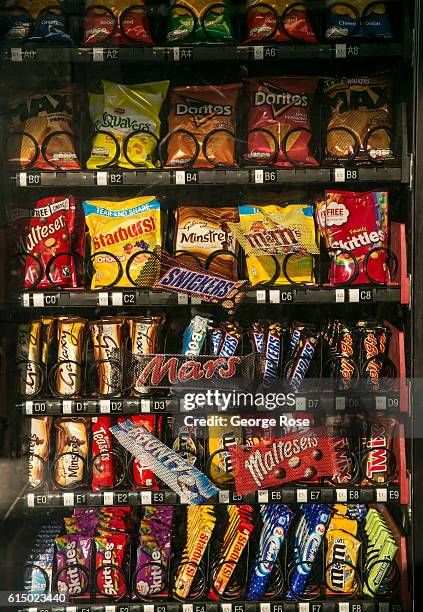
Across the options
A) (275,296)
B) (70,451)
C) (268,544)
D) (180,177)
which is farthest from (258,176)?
(268,544)

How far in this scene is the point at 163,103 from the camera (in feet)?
6.84

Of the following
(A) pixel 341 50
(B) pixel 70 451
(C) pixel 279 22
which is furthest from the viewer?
(B) pixel 70 451

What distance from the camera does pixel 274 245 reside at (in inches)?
78.9

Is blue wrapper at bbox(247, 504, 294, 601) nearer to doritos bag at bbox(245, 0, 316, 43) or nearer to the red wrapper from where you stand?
the red wrapper

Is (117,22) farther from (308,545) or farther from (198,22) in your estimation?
(308,545)

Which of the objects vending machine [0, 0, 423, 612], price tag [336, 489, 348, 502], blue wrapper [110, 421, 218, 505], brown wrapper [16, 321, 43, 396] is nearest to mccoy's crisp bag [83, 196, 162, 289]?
vending machine [0, 0, 423, 612]

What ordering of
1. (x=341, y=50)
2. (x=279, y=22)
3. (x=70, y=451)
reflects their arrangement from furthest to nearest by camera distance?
(x=70, y=451) → (x=279, y=22) → (x=341, y=50)

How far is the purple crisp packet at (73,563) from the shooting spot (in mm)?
2008

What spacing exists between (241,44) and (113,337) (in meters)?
0.91

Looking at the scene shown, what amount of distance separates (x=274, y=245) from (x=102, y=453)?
2.63 feet

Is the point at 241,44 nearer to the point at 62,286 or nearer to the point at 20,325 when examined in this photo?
the point at 62,286

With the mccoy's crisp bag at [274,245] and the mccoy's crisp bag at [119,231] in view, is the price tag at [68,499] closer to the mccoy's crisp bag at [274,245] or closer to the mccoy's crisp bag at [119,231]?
the mccoy's crisp bag at [119,231]

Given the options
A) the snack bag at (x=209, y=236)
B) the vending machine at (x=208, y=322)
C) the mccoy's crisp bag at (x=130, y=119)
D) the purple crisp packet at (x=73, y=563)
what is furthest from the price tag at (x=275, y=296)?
the purple crisp packet at (x=73, y=563)

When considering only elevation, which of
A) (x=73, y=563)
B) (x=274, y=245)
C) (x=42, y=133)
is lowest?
(x=73, y=563)
